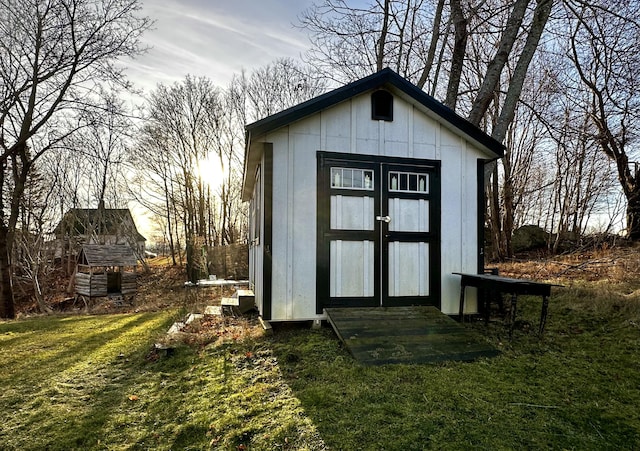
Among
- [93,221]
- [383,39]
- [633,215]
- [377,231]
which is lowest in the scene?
[377,231]

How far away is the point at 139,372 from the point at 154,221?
751 inches

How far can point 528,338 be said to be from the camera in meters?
4.90

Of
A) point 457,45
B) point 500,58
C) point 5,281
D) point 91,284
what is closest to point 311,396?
point 500,58

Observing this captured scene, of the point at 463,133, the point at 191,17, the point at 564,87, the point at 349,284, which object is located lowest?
the point at 349,284

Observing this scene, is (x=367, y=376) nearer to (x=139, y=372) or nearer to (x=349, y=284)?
(x=349, y=284)

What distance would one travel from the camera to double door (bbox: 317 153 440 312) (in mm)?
5254

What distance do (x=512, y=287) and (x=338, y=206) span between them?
247cm

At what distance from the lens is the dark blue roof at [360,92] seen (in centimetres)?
492

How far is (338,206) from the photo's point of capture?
5.29 meters

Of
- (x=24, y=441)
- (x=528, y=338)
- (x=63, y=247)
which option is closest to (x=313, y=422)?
(x=24, y=441)

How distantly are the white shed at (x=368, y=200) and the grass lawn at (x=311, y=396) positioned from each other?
3.02 feet

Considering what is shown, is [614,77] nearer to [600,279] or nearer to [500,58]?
[500,58]

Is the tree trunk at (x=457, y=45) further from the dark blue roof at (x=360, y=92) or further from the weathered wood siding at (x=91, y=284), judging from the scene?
the weathered wood siding at (x=91, y=284)

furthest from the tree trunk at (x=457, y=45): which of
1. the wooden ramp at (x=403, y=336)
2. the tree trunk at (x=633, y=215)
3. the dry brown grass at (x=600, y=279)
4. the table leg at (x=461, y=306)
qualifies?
the wooden ramp at (x=403, y=336)
